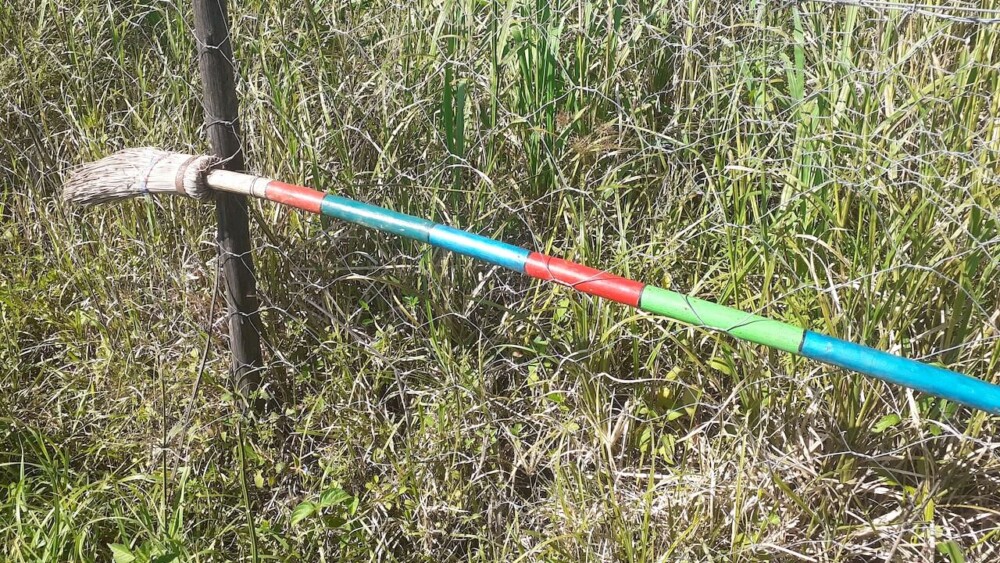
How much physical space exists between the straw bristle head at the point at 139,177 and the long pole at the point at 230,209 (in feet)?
0.20

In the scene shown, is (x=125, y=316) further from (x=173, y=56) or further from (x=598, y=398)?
(x=598, y=398)

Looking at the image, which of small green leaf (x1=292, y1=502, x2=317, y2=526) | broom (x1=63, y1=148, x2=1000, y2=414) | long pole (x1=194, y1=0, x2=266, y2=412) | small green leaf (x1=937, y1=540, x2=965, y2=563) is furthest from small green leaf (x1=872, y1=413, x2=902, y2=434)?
long pole (x1=194, y1=0, x2=266, y2=412)

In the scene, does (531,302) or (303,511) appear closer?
(303,511)

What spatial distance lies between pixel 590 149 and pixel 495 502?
0.87 metres

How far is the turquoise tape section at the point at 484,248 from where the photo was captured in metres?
1.50

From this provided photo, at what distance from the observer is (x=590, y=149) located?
1.98m

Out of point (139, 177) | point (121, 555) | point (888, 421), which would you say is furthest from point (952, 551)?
point (139, 177)

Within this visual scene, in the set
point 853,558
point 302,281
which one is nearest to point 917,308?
point 853,558

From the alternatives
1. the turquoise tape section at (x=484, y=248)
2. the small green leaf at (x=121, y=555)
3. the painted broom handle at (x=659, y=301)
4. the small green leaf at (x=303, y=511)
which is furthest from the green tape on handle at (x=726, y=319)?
the small green leaf at (x=121, y=555)

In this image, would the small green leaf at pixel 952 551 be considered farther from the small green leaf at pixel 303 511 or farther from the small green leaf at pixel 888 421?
the small green leaf at pixel 303 511

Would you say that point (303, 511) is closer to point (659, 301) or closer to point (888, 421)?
point (659, 301)

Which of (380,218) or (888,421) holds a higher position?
(380,218)

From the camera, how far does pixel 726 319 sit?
51.7 inches

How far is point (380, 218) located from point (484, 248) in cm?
26
